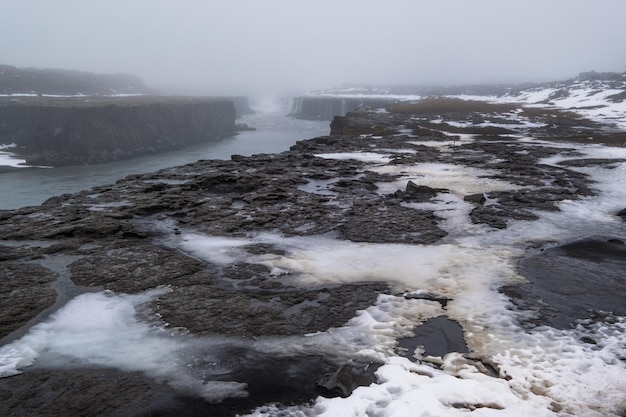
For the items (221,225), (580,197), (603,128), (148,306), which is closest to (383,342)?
(148,306)

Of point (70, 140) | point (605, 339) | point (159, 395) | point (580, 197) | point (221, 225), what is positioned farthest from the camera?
point (70, 140)

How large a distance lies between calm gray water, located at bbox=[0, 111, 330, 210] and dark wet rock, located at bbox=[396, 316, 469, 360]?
131 ft

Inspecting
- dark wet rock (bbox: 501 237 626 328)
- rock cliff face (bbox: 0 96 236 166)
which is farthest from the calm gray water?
dark wet rock (bbox: 501 237 626 328)

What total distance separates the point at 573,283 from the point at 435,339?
13.0ft

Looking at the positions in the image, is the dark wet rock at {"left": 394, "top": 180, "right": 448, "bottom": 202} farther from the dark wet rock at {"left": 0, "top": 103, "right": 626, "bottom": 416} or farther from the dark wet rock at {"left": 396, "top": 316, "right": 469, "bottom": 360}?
the dark wet rock at {"left": 396, "top": 316, "right": 469, "bottom": 360}

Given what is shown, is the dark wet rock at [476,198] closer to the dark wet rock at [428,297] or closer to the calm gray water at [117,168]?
the dark wet rock at [428,297]

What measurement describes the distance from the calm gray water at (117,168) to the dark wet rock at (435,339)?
40.1m

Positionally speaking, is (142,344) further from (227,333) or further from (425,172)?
(425,172)

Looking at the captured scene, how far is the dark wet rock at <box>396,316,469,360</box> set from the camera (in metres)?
6.84

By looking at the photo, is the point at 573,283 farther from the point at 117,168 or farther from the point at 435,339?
the point at 117,168

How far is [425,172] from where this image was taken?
69.6ft

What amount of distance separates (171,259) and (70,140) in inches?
2726

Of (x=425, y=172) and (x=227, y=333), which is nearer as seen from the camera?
(x=227, y=333)

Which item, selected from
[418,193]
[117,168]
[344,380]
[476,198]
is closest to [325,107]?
[117,168]
